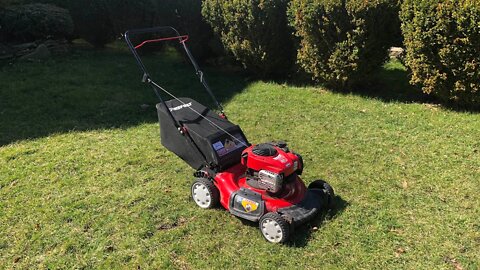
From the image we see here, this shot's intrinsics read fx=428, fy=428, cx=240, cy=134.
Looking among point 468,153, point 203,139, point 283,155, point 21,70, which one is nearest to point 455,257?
point 283,155

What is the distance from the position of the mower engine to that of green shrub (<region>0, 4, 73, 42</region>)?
27.4ft

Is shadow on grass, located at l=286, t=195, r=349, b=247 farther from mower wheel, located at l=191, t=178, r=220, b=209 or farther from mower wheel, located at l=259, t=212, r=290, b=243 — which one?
mower wheel, located at l=191, t=178, r=220, b=209

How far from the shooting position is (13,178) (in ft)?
16.1

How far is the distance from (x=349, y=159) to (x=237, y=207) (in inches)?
75.7

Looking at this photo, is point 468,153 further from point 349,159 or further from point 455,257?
point 455,257

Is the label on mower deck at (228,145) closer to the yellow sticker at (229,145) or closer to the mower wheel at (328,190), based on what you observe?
the yellow sticker at (229,145)

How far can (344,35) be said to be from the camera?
6.98 meters

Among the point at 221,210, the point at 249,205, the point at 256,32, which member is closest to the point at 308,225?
the point at 249,205

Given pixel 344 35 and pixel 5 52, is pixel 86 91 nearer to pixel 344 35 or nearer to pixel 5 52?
pixel 5 52

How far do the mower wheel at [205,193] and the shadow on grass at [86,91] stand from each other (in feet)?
8.30

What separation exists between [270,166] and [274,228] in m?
0.54

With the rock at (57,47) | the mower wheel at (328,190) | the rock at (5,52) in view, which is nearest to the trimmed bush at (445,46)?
the mower wheel at (328,190)

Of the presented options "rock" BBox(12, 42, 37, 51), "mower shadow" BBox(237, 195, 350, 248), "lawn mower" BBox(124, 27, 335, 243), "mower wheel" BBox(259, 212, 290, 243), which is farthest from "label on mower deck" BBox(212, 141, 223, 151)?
"rock" BBox(12, 42, 37, 51)

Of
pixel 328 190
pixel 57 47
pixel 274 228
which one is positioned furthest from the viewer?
pixel 57 47
